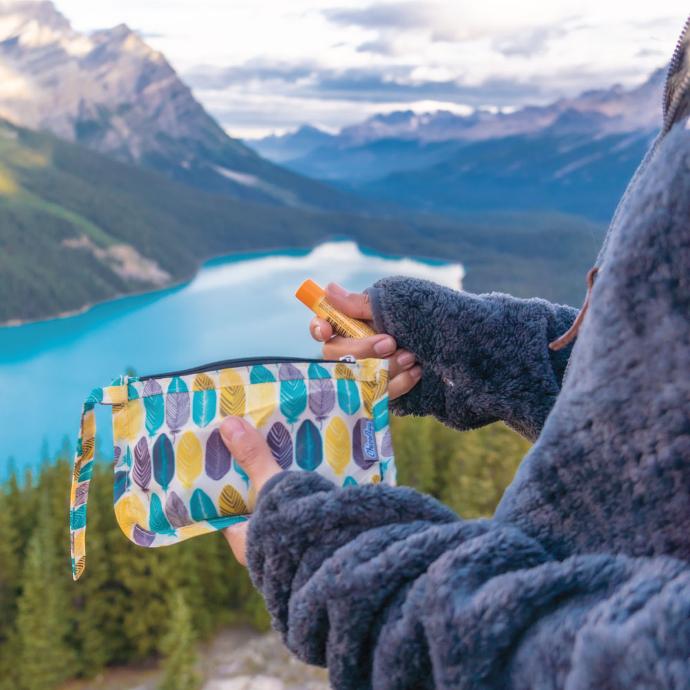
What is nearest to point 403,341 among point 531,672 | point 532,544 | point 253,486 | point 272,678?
point 253,486

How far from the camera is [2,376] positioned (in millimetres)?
43125

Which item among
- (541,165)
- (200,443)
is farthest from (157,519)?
(541,165)

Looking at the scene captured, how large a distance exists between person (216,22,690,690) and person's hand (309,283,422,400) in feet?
1.52

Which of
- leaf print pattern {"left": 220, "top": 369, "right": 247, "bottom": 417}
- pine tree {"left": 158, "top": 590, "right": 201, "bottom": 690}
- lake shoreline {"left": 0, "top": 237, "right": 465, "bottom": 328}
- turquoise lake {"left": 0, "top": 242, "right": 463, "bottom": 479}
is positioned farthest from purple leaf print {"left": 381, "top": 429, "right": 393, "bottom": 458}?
lake shoreline {"left": 0, "top": 237, "right": 465, "bottom": 328}

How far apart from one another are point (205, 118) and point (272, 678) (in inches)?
6060

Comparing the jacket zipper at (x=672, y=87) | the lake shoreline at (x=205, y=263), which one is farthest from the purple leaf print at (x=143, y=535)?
the lake shoreline at (x=205, y=263)

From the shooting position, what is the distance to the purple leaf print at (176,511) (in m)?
1.25

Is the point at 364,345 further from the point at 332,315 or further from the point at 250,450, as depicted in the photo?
the point at 250,450

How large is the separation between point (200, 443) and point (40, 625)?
16.2m

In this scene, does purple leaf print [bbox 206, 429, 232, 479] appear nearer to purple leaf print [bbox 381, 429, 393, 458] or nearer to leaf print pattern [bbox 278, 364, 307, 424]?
leaf print pattern [bbox 278, 364, 307, 424]

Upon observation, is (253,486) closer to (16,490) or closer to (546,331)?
(546,331)

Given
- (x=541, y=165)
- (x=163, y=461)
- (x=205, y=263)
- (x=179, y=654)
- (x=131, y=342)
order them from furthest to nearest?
(x=541, y=165) < (x=205, y=263) < (x=131, y=342) < (x=179, y=654) < (x=163, y=461)

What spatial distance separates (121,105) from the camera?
5802 inches

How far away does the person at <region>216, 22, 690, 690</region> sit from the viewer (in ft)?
2.31
